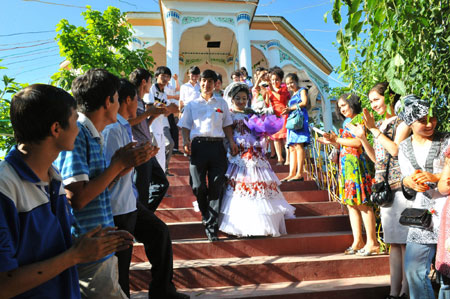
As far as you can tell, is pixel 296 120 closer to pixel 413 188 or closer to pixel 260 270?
pixel 260 270

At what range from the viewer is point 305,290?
287 centimetres

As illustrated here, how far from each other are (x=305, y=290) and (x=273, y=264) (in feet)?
1.34

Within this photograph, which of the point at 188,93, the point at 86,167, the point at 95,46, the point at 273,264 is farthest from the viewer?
the point at 188,93

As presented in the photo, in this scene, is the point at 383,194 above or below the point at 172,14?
below

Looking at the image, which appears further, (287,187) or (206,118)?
(287,187)

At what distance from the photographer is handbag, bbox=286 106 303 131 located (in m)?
4.97

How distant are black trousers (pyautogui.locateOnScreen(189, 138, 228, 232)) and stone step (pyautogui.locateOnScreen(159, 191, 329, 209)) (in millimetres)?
964

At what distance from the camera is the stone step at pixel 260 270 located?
3.05 m

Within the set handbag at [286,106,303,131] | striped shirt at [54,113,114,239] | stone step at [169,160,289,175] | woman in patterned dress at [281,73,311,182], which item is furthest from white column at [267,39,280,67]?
striped shirt at [54,113,114,239]

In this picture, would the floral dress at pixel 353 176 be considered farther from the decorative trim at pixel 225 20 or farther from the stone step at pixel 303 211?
the decorative trim at pixel 225 20

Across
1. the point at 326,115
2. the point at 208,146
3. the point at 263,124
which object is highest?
the point at 326,115

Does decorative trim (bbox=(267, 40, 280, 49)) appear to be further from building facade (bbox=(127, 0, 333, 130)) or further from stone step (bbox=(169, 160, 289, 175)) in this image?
stone step (bbox=(169, 160, 289, 175))

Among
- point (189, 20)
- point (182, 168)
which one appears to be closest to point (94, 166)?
point (182, 168)

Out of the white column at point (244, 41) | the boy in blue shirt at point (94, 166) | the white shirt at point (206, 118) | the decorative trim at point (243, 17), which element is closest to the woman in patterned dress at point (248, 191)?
the white shirt at point (206, 118)
